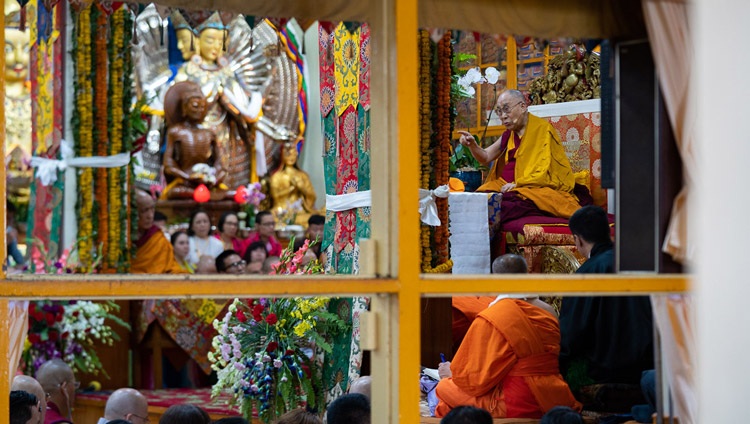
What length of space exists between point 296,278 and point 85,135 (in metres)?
6.80

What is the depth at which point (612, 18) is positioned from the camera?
119 inches

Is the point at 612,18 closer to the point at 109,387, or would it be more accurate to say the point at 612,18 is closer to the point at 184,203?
the point at 109,387

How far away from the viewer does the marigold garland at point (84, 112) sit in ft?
28.7

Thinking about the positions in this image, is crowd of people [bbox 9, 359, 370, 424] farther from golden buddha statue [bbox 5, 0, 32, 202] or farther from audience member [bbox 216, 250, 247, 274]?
golden buddha statue [bbox 5, 0, 32, 202]

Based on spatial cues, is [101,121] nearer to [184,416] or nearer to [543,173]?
[543,173]

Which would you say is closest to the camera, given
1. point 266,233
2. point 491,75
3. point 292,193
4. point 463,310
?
point 463,310

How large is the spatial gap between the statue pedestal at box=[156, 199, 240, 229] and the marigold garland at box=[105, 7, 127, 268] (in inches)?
131

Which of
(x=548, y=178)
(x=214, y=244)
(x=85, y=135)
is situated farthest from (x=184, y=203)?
(x=548, y=178)

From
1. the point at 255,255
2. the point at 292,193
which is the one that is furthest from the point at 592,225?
the point at 292,193

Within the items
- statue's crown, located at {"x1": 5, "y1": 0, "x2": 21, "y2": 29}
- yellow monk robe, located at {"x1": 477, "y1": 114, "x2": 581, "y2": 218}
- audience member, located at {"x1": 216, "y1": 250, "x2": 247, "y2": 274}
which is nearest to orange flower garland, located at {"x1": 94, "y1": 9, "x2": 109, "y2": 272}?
audience member, located at {"x1": 216, "y1": 250, "x2": 247, "y2": 274}

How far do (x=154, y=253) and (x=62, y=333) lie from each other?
1631mm

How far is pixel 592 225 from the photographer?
5527 mm

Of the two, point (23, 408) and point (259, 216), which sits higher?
point (259, 216)

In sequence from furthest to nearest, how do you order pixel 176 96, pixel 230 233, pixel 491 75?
1. pixel 176 96
2. pixel 230 233
3. pixel 491 75
